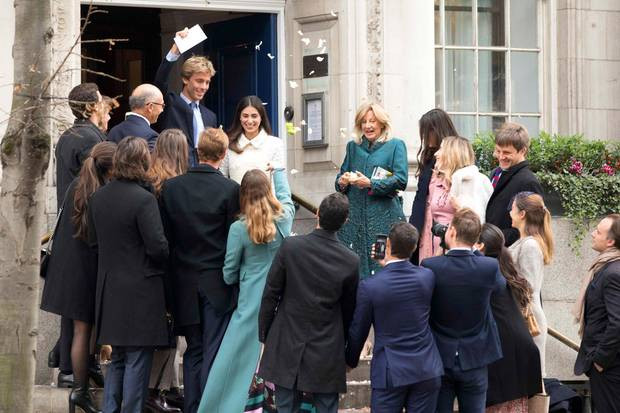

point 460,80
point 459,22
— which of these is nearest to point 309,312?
point 460,80

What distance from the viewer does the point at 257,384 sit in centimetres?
1063

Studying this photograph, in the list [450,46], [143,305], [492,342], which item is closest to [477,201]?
[492,342]

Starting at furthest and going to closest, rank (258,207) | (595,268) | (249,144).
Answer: (249,144)
(595,268)
(258,207)

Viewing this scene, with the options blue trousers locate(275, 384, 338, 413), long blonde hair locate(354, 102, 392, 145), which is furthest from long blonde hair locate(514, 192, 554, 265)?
blue trousers locate(275, 384, 338, 413)

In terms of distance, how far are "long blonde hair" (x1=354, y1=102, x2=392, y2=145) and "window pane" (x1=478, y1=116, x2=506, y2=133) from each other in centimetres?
338

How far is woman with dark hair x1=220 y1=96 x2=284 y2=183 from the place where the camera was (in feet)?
38.7

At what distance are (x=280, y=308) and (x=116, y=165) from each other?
1.55m

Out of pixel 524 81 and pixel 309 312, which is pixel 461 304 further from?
pixel 524 81

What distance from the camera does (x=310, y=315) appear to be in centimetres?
989

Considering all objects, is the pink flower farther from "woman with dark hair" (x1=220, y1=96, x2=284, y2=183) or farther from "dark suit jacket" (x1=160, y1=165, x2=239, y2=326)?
"dark suit jacket" (x1=160, y1=165, x2=239, y2=326)

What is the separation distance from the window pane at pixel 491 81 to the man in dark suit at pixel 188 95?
13.2 feet

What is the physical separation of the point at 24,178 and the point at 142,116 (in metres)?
3.35

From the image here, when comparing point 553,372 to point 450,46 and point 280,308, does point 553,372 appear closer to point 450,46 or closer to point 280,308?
point 450,46

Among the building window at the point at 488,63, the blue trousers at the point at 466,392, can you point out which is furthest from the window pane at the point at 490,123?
the blue trousers at the point at 466,392
